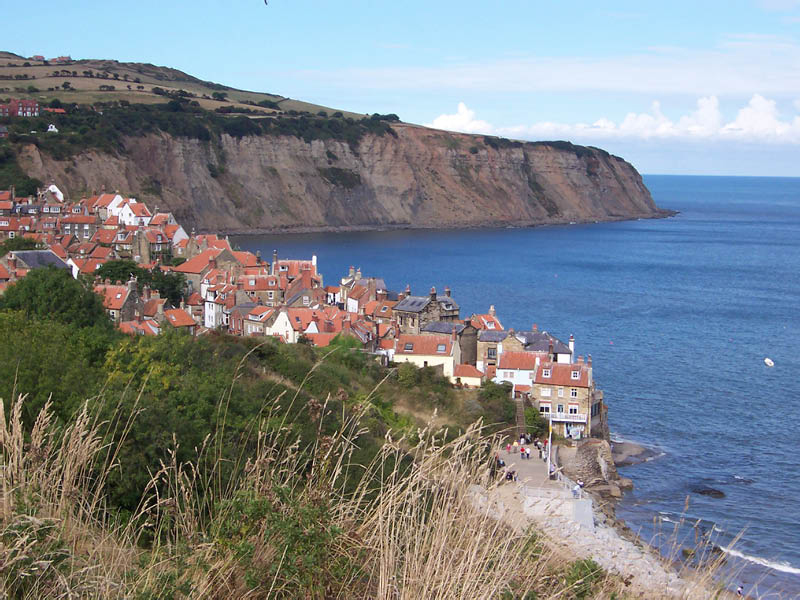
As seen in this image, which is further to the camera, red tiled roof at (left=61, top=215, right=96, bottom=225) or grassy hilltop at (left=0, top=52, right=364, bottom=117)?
grassy hilltop at (left=0, top=52, right=364, bottom=117)

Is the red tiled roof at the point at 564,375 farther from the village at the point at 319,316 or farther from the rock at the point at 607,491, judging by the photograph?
the rock at the point at 607,491

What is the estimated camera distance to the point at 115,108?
104 m

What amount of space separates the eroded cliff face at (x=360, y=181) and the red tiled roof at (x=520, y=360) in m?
58.7

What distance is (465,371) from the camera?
3156 centimetres

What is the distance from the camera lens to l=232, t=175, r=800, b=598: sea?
24.5 metres

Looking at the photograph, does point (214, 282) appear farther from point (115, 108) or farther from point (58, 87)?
point (58, 87)

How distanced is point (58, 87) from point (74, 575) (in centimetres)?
12049

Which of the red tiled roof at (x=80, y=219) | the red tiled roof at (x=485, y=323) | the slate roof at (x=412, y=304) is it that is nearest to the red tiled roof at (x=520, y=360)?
the red tiled roof at (x=485, y=323)

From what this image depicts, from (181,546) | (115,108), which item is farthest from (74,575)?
(115,108)

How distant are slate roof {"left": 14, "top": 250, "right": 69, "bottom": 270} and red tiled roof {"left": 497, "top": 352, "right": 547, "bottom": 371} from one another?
18.5m

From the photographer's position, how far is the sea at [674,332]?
80.4ft

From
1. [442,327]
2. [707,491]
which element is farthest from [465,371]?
[707,491]

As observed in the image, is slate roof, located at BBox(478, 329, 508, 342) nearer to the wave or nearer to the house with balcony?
the house with balcony

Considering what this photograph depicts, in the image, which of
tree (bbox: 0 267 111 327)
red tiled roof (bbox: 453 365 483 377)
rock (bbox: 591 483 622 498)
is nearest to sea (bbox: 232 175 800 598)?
rock (bbox: 591 483 622 498)
